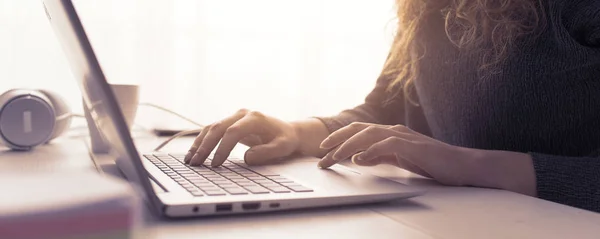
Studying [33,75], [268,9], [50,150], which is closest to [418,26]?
[50,150]

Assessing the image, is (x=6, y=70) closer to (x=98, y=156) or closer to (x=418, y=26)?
(x=98, y=156)

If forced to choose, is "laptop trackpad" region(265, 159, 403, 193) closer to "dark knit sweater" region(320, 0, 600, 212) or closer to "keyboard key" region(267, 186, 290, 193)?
"keyboard key" region(267, 186, 290, 193)

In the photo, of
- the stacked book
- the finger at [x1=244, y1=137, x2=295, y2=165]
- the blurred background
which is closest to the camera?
the stacked book

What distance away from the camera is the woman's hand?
65 cm

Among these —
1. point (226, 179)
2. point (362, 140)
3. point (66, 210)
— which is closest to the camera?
point (66, 210)

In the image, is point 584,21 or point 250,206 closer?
point 250,206

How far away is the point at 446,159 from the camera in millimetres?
667

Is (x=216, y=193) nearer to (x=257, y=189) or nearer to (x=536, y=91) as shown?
(x=257, y=189)

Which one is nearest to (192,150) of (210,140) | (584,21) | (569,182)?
(210,140)

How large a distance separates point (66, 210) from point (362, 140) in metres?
0.49

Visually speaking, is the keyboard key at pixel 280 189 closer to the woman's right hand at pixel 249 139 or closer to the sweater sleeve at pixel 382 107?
the woman's right hand at pixel 249 139

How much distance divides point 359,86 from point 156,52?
759mm

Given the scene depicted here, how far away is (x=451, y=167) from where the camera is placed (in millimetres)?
663

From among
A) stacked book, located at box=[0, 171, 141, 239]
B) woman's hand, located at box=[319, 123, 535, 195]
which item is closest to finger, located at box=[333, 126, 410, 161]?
woman's hand, located at box=[319, 123, 535, 195]
